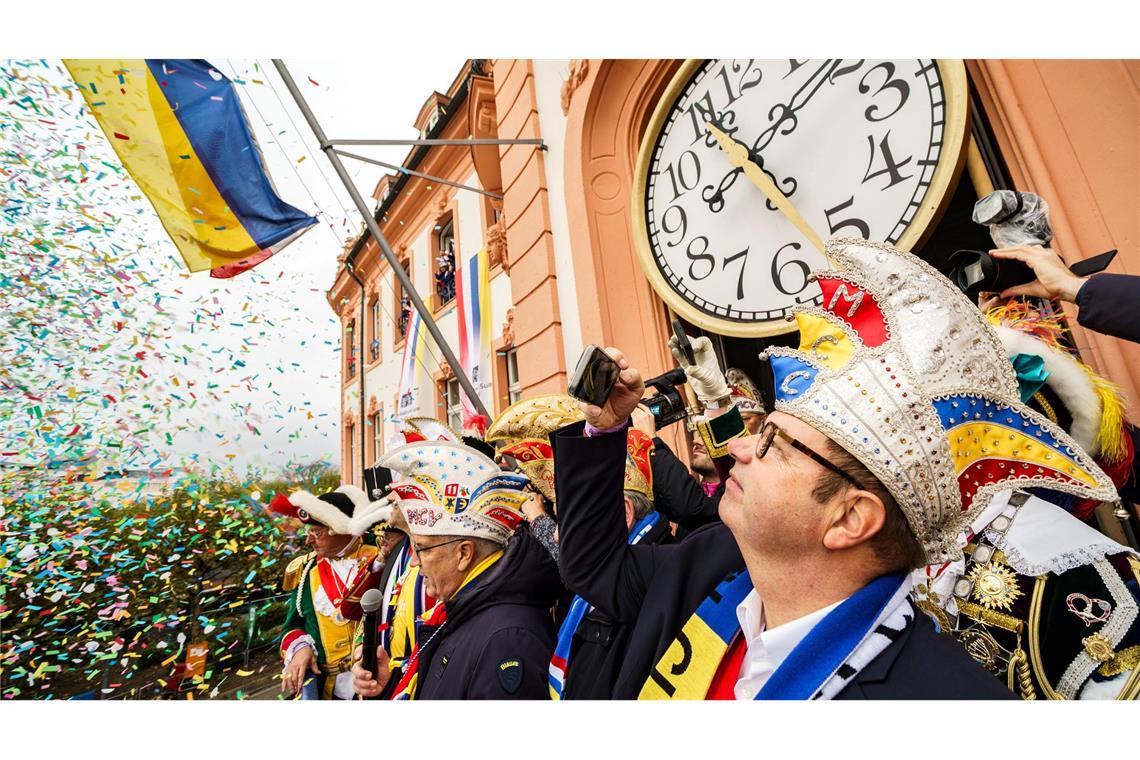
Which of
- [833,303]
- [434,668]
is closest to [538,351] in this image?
[434,668]

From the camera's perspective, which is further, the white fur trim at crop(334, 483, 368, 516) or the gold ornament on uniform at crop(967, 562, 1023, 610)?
the white fur trim at crop(334, 483, 368, 516)

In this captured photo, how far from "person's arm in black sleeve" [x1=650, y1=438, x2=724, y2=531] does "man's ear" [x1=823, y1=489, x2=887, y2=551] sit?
3.56 feet

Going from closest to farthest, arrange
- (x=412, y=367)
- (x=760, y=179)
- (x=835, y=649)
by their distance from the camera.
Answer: (x=835, y=649), (x=760, y=179), (x=412, y=367)

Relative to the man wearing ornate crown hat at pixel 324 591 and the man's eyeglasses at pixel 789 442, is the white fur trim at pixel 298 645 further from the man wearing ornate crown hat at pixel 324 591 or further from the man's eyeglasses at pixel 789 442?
the man's eyeglasses at pixel 789 442

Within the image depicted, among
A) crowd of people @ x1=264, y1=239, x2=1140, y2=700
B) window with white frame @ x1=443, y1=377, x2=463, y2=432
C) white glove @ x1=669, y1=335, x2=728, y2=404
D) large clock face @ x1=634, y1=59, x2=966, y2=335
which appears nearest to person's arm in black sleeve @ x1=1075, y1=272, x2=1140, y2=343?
crowd of people @ x1=264, y1=239, x2=1140, y2=700

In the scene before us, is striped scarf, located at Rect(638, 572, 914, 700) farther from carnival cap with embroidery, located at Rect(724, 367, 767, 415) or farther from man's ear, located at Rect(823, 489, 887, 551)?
carnival cap with embroidery, located at Rect(724, 367, 767, 415)

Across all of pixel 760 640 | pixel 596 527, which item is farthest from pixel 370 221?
pixel 760 640

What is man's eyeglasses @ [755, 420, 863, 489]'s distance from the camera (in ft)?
3.01

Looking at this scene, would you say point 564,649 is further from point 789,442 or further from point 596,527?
point 789,442

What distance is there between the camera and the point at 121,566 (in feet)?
12.6

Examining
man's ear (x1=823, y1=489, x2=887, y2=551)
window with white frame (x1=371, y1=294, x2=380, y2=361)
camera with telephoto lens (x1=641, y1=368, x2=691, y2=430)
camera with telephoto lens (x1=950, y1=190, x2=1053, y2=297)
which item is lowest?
man's ear (x1=823, y1=489, x2=887, y2=551)

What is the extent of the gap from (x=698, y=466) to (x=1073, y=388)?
131 cm

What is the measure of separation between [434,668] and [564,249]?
299 centimetres

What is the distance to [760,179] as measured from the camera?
236cm
